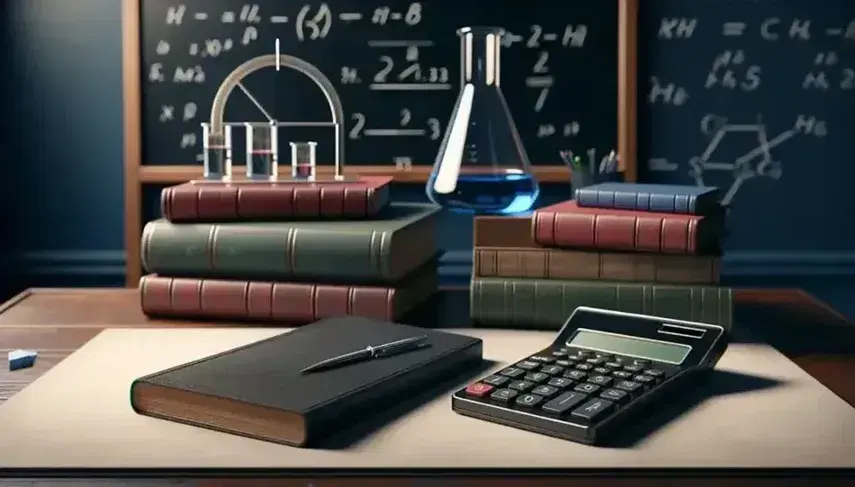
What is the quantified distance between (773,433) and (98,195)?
4.00 feet

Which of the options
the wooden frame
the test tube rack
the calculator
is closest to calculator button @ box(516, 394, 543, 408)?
the calculator

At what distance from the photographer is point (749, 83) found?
1558mm

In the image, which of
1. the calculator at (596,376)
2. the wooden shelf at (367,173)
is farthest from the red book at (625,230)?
the wooden shelf at (367,173)

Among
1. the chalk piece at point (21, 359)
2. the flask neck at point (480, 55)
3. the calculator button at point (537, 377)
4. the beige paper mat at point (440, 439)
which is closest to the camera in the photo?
the beige paper mat at point (440, 439)

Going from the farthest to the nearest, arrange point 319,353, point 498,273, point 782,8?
point 782,8 → point 498,273 → point 319,353

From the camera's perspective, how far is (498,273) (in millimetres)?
944

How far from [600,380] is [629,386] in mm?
20

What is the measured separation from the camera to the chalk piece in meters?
0.82

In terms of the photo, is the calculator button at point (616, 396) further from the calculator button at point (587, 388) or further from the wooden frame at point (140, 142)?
the wooden frame at point (140, 142)

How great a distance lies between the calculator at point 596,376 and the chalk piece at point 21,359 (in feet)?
1.22

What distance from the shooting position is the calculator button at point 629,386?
2.15ft

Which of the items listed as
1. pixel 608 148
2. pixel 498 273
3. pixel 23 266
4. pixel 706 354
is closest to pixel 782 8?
pixel 608 148

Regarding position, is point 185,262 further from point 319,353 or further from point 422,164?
point 422,164

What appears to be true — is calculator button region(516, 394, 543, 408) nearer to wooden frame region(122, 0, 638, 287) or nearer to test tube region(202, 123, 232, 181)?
test tube region(202, 123, 232, 181)
